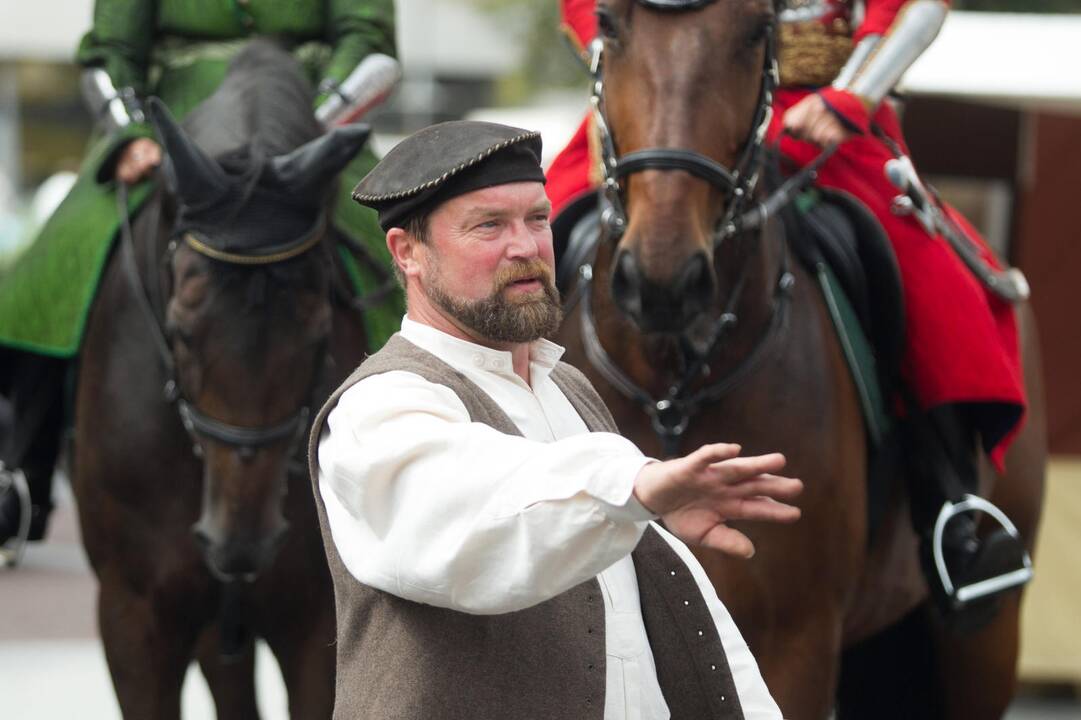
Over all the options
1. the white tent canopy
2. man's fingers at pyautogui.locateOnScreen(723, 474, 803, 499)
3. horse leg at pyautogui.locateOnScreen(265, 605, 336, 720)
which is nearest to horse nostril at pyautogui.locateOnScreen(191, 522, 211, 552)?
horse leg at pyautogui.locateOnScreen(265, 605, 336, 720)

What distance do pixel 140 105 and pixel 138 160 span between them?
339mm

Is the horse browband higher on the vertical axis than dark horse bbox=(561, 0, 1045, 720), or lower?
higher

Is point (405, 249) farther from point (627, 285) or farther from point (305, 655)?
point (305, 655)

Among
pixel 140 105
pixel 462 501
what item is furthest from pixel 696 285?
pixel 140 105

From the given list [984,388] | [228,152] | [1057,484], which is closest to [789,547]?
[984,388]

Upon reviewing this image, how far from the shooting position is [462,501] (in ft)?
7.67

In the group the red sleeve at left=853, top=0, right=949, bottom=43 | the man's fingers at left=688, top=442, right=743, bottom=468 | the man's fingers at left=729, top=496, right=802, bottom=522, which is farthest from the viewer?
the red sleeve at left=853, top=0, right=949, bottom=43

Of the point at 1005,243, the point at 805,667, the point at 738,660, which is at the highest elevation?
the point at 738,660

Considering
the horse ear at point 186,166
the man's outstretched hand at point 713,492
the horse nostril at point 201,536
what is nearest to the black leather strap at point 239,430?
the horse nostril at point 201,536

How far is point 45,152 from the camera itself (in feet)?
113

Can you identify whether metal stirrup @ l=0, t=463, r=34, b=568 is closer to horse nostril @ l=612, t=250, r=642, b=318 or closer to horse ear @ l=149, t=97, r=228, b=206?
horse ear @ l=149, t=97, r=228, b=206

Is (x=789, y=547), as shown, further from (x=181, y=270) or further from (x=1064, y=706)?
(x=1064, y=706)

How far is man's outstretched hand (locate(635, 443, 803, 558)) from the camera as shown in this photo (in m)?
2.17

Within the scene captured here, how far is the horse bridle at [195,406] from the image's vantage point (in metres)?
4.71
